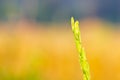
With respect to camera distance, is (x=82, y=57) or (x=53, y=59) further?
(x=53, y=59)

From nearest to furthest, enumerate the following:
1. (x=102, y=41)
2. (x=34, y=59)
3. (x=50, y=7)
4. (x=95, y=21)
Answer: (x=34, y=59) → (x=102, y=41) → (x=95, y=21) → (x=50, y=7)

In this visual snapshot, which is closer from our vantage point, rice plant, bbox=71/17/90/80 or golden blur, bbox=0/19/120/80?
rice plant, bbox=71/17/90/80

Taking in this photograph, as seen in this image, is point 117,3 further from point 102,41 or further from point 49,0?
point 102,41

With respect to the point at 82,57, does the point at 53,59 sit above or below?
below

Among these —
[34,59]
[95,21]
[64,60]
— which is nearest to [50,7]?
[95,21]

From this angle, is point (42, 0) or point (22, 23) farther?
point (42, 0)

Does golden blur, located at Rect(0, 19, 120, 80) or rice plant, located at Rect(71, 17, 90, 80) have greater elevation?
rice plant, located at Rect(71, 17, 90, 80)

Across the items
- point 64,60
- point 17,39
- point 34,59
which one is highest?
point 34,59

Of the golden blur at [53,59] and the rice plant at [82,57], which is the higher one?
the rice plant at [82,57]

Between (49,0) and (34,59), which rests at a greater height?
(34,59)

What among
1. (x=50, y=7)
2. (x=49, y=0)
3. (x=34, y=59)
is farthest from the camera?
(x=49, y=0)

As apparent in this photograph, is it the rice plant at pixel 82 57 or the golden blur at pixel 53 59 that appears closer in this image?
the rice plant at pixel 82 57
